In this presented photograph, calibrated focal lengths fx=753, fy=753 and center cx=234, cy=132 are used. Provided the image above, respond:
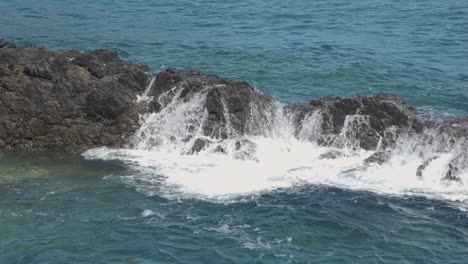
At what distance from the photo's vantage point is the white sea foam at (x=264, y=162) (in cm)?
1905

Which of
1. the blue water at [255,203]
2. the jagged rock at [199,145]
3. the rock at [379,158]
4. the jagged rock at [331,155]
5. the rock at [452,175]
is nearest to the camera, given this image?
the blue water at [255,203]

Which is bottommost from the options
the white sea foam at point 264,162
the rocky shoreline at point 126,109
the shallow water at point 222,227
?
the shallow water at point 222,227

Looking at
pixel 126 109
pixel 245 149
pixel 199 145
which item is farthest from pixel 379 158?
pixel 126 109

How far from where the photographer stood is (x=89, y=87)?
2247 centimetres

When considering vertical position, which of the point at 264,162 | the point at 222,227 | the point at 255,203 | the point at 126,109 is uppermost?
the point at 126,109

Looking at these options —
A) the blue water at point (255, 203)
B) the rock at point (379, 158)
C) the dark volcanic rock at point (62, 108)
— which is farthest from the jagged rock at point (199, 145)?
the rock at point (379, 158)

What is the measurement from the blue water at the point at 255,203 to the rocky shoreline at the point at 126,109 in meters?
1.21

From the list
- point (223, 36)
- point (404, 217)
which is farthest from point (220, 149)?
point (223, 36)

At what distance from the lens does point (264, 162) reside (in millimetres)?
20641

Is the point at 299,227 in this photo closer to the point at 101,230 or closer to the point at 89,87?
the point at 101,230

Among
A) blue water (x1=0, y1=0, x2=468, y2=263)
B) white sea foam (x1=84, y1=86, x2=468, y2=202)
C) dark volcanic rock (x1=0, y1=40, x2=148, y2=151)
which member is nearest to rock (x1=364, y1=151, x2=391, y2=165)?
white sea foam (x1=84, y1=86, x2=468, y2=202)

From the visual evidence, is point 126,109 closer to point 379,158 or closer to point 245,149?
point 245,149

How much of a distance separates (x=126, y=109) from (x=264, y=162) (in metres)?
4.58

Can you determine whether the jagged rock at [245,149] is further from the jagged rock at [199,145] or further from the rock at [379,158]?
the rock at [379,158]
